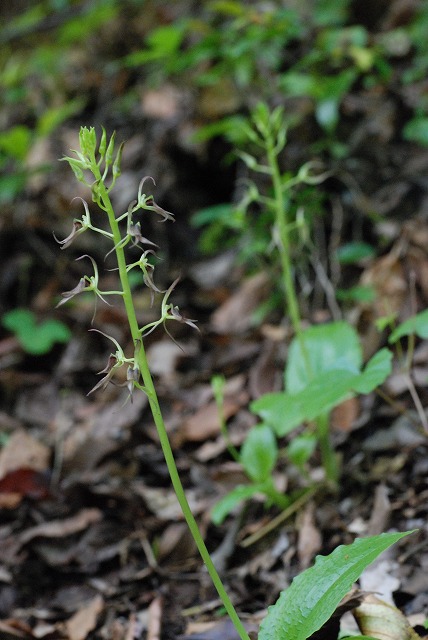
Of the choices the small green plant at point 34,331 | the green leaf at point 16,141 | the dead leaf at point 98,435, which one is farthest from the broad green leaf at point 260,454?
the green leaf at point 16,141

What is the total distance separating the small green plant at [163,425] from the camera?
1079 millimetres

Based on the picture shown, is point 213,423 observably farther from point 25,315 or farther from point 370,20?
point 370,20

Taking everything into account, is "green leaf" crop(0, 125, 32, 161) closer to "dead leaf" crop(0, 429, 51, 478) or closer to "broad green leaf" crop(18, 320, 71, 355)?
"broad green leaf" crop(18, 320, 71, 355)

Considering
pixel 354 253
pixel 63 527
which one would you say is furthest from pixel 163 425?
pixel 354 253

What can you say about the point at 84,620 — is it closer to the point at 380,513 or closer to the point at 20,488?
the point at 20,488

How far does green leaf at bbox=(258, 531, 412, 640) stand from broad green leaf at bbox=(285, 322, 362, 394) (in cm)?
86

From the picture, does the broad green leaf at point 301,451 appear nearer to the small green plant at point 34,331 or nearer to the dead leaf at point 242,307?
the dead leaf at point 242,307

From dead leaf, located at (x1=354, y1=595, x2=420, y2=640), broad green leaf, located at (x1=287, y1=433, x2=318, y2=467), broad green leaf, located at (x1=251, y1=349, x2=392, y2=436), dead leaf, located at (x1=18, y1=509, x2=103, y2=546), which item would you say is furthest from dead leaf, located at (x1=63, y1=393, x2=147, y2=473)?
dead leaf, located at (x1=354, y1=595, x2=420, y2=640)

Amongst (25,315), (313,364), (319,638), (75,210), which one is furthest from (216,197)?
(319,638)

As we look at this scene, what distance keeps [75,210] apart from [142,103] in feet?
3.22

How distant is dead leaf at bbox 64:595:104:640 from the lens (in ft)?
5.93

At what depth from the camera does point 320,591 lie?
3.80 ft

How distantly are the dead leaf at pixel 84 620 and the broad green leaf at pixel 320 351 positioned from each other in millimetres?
870

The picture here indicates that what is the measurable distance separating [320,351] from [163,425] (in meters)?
1.12
